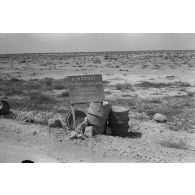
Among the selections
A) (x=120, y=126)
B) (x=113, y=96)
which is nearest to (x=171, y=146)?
(x=120, y=126)

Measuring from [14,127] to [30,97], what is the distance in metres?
4.74

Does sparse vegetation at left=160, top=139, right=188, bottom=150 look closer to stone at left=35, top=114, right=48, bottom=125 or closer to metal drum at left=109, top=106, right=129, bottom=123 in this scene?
metal drum at left=109, top=106, right=129, bottom=123

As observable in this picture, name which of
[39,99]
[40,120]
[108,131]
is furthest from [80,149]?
[39,99]

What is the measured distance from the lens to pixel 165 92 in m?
16.2

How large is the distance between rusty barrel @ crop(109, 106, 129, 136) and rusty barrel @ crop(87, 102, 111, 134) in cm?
22

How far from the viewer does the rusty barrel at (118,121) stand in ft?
28.4

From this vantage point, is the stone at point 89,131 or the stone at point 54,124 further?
the stone at point 54,124

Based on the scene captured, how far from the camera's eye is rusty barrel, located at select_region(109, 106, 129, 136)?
8.66 meters

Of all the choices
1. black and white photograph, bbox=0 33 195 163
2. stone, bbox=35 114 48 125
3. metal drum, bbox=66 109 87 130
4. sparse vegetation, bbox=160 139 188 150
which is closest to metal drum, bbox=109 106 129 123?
black and white photograph, bbox=0 33 195 163

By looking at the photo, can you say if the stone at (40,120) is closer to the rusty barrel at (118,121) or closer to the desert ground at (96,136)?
the desert ground at (96,136)

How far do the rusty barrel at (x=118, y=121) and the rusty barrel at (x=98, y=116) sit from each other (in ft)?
0.72

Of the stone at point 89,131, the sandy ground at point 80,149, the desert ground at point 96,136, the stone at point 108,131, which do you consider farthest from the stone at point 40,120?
the stone at point 108,131

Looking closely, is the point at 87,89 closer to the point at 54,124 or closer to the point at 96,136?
the point at 96,136

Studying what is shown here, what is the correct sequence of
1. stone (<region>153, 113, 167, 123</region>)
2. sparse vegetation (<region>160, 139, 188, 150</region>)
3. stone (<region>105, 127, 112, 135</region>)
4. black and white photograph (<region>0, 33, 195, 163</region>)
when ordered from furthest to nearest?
stone (<region>153, 113, 167, 123</region>) < stone (<region>105, 127, 112, 135</region>) < sparse vegetation (<region>160, 139, 188, 150</region>) < black and white photograph (<region>0, 33, 195, 163</region>)
